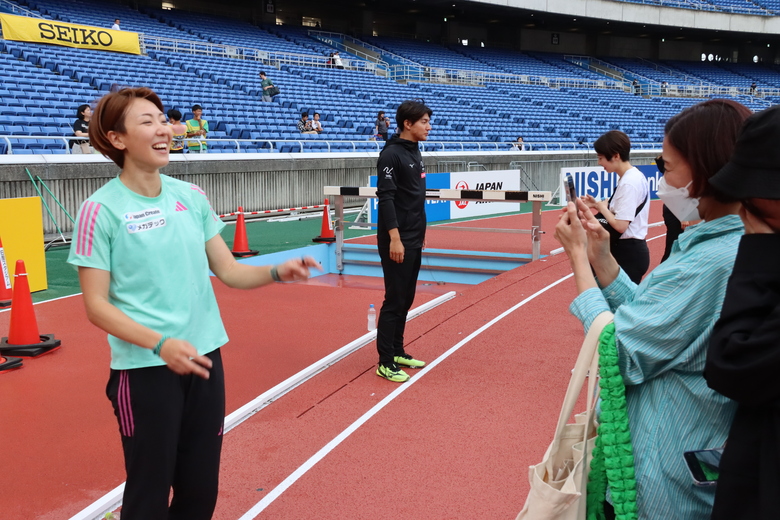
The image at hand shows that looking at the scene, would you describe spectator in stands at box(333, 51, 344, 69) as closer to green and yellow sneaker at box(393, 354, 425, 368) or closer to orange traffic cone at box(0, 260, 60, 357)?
orange traffic cone at box(0, 260, 60, 357)

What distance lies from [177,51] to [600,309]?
2946 centimetres

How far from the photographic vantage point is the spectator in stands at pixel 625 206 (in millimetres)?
5453

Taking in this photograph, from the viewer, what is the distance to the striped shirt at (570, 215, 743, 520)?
1.77 m

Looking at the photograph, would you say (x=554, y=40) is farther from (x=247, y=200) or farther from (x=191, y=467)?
(x=191, y=467)

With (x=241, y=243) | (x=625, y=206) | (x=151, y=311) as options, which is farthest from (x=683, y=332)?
(x=241, y=243)

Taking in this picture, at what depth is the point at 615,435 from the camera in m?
1.93

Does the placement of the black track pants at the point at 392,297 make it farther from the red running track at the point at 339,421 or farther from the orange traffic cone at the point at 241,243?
the orange traffic cone at the point at 241,243

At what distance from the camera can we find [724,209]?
1.86 m

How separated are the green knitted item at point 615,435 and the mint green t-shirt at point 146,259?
56.5 inches

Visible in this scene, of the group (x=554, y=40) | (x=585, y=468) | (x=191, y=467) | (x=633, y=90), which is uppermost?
(x=554, y=40)

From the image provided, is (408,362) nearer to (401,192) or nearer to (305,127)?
(401,192)

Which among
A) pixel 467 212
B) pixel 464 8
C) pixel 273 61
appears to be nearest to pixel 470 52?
pixel 464 8

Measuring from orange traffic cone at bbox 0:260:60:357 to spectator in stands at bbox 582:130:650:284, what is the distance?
5.17 metres

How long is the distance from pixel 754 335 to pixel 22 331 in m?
6.73
